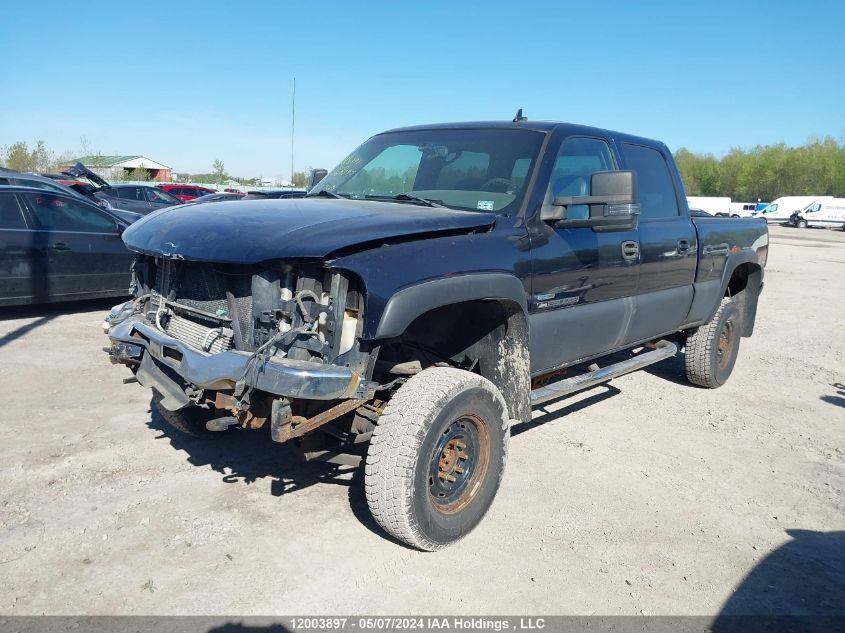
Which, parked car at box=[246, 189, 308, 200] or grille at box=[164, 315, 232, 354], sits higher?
parked car at box=[246, 189, 308, 200]

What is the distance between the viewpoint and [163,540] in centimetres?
329

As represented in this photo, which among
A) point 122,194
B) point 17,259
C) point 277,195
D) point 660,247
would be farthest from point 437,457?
point 122,194

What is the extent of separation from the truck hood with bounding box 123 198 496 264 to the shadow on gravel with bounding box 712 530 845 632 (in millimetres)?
2171

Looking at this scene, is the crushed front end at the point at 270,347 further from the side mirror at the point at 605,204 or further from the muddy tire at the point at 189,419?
the side mirror at the point at 605,204

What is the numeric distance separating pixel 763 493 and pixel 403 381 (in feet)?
8.09

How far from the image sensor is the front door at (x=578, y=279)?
152 inches

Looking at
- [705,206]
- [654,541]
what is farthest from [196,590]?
[705,206]

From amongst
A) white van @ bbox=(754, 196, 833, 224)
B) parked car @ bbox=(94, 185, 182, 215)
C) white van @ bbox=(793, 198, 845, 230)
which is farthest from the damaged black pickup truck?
white van @ bbox=(754, 196, 833, 224)

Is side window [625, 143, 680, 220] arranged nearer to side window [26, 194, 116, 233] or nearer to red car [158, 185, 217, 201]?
side window [26, 194, 116, 233]

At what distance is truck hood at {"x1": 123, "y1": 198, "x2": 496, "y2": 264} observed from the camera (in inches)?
115

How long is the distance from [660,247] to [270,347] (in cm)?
321

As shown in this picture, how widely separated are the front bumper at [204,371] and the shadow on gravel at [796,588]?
1.96m

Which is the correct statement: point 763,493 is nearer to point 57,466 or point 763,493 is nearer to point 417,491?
point 417,491

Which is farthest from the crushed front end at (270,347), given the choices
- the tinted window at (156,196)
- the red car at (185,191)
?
the red car at (185,191)
